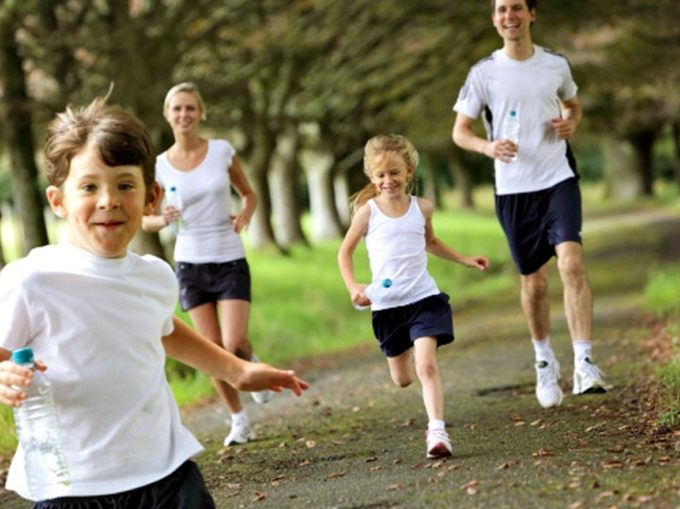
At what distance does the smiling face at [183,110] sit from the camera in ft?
28.6

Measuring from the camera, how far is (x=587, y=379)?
28.5ft

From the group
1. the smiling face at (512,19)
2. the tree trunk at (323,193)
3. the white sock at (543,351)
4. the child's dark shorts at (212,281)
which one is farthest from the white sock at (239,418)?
the tree trunk at (323,193)

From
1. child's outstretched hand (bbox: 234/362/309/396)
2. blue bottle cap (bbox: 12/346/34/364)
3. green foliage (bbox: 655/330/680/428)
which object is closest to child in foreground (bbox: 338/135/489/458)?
green foliage (bbox: 655/330/680/428)

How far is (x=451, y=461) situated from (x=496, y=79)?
127 inches

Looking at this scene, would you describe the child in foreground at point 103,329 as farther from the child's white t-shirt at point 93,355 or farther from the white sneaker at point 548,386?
the white sneaker at point 548,386

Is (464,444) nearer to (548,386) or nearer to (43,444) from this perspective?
(548,386)

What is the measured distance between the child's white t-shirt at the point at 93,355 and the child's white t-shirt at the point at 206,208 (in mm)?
4298

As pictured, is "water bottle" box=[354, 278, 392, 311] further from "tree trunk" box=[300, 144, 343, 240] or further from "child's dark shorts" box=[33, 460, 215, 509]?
"tree trunk" box=[300, 144, 343, 240]

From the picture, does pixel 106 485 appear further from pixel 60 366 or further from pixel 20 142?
pixel 20 142

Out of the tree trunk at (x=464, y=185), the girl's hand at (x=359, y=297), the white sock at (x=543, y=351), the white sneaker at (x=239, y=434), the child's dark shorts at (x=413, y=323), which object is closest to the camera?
the girl's hand at (x=359, y=297)

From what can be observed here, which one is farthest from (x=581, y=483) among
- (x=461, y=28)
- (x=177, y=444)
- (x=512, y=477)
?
(x=461, y=28)

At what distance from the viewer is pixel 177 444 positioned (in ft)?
15.0

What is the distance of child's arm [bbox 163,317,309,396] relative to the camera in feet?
14.9

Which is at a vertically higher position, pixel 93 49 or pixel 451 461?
pixel 93 49
